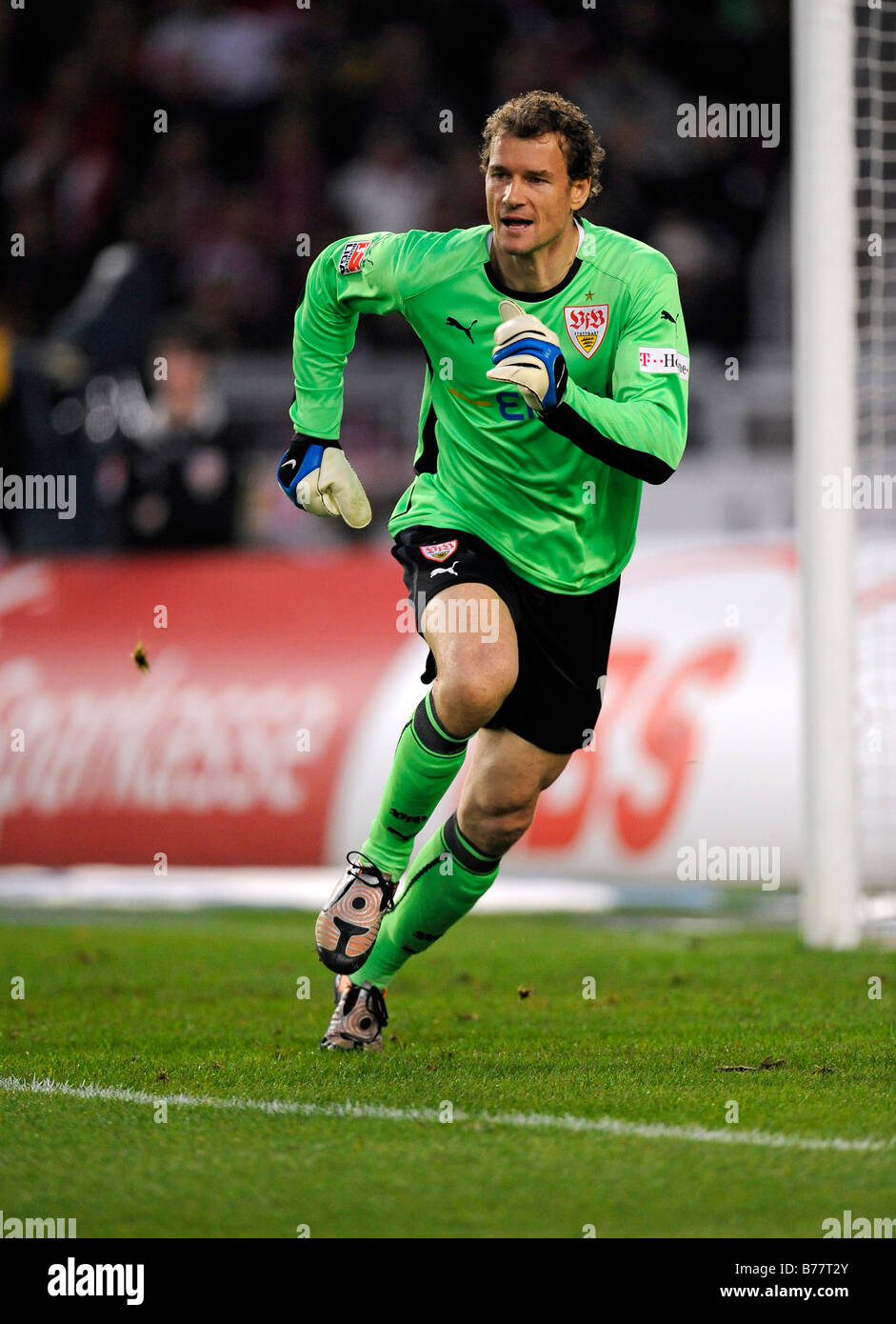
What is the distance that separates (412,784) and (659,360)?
4.19 feet

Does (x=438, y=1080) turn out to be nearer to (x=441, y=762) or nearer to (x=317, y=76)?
(x=441, y=762)

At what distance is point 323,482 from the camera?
17.6ft

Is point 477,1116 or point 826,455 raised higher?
point 826,455

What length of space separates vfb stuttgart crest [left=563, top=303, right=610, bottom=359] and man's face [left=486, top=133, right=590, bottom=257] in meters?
0.21

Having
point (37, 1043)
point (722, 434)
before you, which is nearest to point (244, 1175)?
point (37, 1043)

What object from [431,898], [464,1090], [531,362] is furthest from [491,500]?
[464,1090]

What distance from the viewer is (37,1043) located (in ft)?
18.4

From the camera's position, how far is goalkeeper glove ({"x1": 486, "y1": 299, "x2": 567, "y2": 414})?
464 centimetres

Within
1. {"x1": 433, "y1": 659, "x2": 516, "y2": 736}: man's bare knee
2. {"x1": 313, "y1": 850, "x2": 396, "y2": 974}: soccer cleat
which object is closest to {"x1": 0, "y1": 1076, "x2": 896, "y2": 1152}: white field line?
{"x1": 313, "y1": 850, "x2": 396, "y2": 974}: soccer cleat

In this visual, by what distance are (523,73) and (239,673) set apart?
730 centimetres

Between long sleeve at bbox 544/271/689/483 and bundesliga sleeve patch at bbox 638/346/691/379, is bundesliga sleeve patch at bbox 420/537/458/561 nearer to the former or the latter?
long sleeve at bbox 544/271/689/483

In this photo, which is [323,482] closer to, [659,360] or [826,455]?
[659,360]

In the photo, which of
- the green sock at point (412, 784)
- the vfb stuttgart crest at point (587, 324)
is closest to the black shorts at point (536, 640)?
the green sock at point (412, 784)

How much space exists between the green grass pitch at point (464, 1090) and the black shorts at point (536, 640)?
89 centimetres
